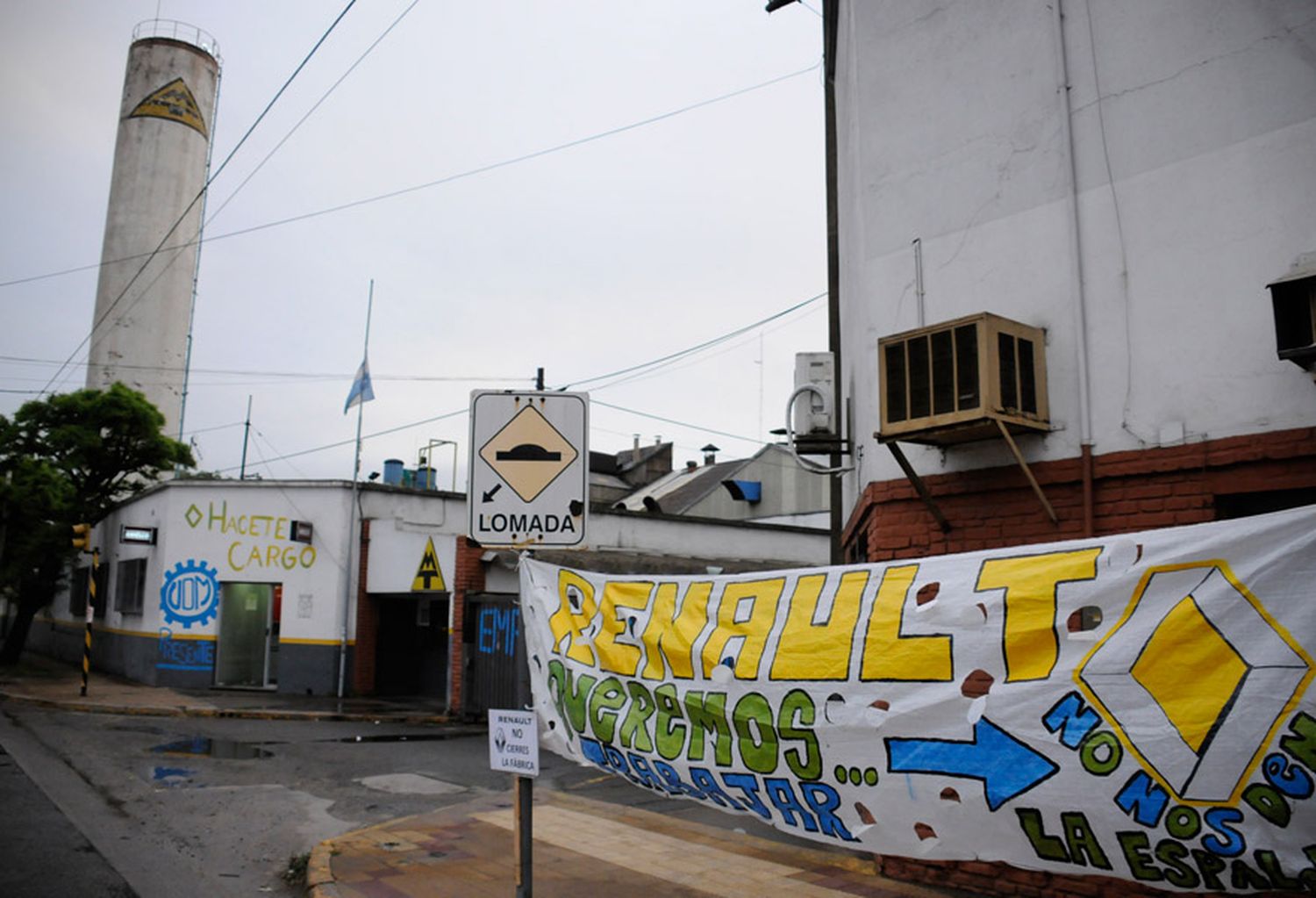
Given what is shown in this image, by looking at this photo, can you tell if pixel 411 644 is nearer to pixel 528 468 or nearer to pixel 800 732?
pixel 528 468

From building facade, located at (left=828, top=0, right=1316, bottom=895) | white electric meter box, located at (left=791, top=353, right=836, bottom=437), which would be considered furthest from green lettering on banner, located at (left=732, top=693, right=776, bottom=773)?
white electric meter box, located at (left=791, top=353, right=836, bottom=437)

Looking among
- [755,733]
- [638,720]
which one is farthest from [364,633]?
[755,733]

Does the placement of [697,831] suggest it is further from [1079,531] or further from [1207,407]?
[1207,407]


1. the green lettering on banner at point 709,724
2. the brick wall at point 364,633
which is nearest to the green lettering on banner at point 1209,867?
the green lettering on banner at point 709,724

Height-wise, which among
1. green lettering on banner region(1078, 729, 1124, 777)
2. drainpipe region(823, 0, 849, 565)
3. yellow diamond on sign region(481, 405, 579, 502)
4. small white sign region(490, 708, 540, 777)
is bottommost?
small white sign region(490, 708, 540, 777)

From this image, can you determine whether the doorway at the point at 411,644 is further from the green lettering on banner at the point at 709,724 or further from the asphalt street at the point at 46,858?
the green lettering on banner at the point at 709,724

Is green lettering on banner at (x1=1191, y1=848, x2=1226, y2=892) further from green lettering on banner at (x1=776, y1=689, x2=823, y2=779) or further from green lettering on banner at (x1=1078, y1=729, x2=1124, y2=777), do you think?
green lettering on banner at (x1=776, y1=689, x2=823, y2=779)

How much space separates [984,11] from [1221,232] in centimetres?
264

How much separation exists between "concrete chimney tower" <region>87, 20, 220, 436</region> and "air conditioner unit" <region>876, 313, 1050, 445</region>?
122 feet

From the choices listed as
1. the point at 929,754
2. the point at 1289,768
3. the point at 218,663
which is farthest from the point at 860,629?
Result: the point at 218,663

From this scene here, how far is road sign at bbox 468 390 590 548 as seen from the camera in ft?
18.8

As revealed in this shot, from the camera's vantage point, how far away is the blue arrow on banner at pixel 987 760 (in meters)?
4.44

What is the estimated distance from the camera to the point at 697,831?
8.74 metres

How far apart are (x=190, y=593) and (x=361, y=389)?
5947 millimetres
